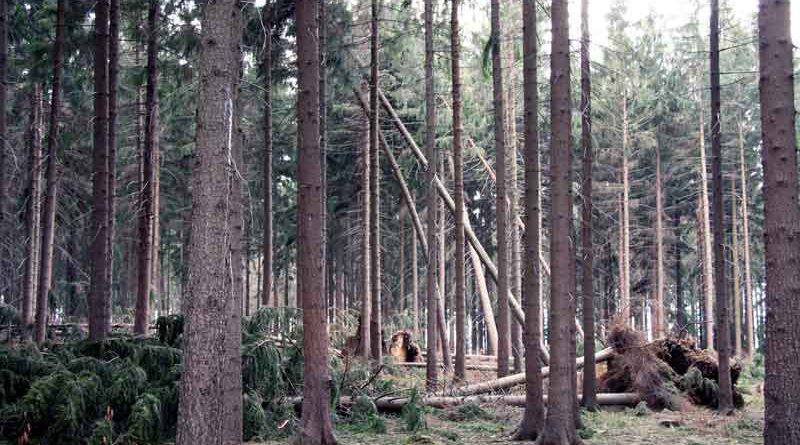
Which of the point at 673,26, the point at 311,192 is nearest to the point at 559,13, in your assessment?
the point at 311,192

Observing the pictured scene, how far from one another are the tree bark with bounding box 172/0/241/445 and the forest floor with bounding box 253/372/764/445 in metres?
2.86

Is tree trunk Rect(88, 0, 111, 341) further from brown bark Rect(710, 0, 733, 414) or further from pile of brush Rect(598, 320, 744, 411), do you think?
brown bark Rect(710, 0, 733, 414)

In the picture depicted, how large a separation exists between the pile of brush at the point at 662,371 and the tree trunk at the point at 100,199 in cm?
1032

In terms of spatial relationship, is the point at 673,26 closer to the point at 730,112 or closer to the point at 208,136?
the point at 730,112

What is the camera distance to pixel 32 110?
21125 millimetres

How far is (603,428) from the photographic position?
1245 centimetres

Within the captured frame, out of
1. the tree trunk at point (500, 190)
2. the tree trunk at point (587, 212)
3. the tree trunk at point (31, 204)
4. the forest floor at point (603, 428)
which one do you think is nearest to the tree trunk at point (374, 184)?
the tree trunk at point (500, 190)

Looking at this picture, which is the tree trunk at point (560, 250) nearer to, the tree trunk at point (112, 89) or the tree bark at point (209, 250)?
the tree bark at point (209, 250)

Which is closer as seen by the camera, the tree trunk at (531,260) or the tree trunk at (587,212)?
the tree trunk at (531,260)

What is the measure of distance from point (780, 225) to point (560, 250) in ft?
10.3

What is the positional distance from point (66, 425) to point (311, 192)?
13.9 feet

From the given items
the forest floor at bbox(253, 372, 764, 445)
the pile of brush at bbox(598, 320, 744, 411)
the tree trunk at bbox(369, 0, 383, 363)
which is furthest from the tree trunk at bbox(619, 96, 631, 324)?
the forest floor at bbox(253, 372, 764, 445)

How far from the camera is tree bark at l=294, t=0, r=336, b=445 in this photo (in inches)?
390

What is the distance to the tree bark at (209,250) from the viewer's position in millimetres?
7668
